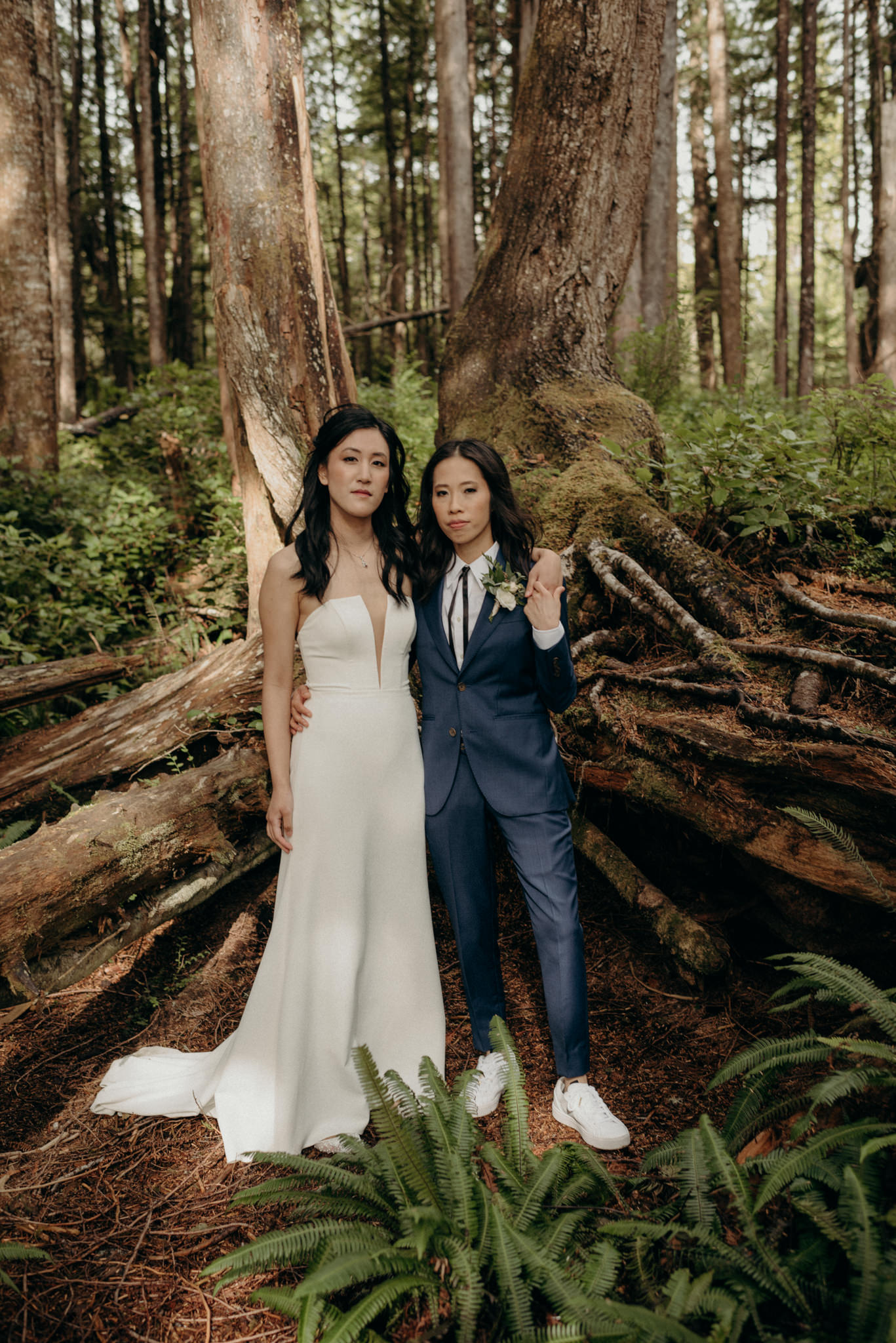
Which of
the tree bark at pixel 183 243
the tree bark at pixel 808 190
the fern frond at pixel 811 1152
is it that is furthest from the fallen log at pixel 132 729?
the tree bark at pixel 183 243

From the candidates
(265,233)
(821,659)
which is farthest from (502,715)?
(265,233)

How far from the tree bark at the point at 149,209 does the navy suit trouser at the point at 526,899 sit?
1423 cm

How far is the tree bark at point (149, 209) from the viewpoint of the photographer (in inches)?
589

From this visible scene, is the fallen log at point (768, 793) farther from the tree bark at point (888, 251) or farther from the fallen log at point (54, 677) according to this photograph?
the tree bark at point (888, 251)

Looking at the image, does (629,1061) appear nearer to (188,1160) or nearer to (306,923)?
(306,923)

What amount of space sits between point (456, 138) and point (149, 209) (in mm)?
6979

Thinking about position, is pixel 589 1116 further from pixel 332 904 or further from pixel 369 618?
pixel 369 618

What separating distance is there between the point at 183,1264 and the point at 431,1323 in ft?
3.07

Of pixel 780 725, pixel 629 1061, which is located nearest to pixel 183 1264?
pixel 629 1061

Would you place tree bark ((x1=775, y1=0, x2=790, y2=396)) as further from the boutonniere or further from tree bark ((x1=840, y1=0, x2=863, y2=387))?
the boutonniere

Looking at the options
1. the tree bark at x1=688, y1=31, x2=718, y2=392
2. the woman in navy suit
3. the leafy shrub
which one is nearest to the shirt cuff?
the woman in navy suit

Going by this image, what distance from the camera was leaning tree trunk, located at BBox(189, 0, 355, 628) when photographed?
493 centimetres

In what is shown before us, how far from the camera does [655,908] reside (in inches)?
142

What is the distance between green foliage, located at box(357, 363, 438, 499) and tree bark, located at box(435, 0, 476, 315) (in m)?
1.60
